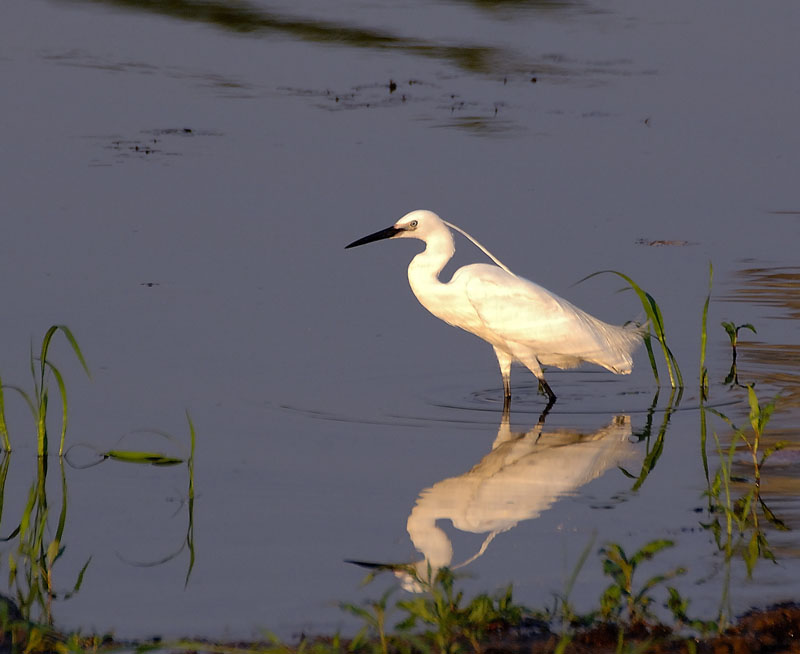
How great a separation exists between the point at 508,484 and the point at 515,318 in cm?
206

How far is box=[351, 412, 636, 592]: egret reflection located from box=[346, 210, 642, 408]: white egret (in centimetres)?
68

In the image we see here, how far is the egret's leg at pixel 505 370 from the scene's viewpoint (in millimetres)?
7859

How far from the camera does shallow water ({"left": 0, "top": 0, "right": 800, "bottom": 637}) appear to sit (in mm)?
5285

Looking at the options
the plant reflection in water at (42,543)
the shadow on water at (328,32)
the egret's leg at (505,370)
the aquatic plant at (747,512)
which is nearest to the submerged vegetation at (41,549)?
the plant reflection in water at (42,543)

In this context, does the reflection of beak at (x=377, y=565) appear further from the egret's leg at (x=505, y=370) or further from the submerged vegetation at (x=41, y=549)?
the egret's leg at (x=505, y=370)

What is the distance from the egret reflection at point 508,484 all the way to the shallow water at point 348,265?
0.04m

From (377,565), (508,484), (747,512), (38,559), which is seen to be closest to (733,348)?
(508,484)

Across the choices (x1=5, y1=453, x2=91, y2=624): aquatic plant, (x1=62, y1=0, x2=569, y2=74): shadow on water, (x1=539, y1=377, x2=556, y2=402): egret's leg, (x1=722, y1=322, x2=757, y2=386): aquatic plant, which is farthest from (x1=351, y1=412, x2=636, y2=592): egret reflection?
(x1=62, y1=0, x2=569, y2=74): shadow on water

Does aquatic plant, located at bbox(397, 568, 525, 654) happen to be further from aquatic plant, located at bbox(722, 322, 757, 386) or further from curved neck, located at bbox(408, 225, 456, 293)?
curved neck, located at bbox(408, 225, 456, 293)

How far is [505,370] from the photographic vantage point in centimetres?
809

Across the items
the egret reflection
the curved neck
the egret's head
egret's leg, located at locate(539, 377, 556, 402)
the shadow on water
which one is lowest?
the egret reflection

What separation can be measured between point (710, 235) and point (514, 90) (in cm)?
621

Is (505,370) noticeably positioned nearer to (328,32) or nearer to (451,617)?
(451,617)

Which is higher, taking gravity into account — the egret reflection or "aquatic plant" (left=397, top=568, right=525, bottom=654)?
the egret reflection
